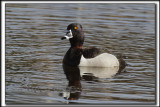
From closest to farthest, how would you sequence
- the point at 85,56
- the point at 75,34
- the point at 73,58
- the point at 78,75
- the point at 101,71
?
the point at 78,75
the point at 101,71
the point at 85,56
the point at 73,58
the point at 75,34

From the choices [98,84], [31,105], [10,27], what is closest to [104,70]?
[98,84]

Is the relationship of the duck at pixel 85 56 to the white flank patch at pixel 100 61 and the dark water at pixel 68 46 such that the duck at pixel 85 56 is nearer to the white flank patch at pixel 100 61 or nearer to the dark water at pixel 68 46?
the white flank patch at pixel 100 61

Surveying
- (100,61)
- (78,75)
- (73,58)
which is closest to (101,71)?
(100,61)

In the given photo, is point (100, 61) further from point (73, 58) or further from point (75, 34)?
point (75, 34)

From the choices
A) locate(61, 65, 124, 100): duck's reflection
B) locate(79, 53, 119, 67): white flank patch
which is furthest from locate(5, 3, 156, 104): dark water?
locate(79, 53, 119, 67): white flank patch

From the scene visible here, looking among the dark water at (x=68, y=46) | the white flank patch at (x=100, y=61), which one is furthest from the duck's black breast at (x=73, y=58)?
the dark water at (x=68, y=46)

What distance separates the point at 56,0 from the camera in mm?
9812

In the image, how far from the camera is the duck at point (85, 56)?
43.5ft

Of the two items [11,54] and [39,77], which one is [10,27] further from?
[39,77]

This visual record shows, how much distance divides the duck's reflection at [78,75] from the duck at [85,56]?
202mm

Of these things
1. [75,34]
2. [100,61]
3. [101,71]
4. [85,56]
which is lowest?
[101,71]

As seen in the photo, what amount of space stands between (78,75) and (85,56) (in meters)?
1.24

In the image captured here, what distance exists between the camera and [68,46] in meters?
15.7

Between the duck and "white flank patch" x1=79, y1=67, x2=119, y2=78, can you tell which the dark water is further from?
the duck
